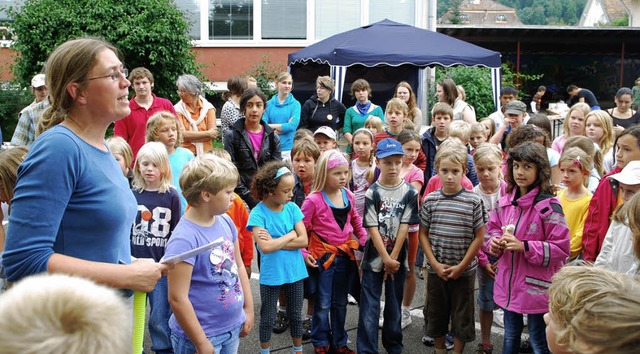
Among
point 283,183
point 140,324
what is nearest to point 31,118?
point 283,183

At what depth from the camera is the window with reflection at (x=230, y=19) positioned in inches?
739

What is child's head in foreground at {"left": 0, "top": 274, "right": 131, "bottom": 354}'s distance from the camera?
3.74 feet

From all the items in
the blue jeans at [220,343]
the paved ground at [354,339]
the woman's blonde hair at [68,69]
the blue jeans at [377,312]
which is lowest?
the paved ground at [354,339]

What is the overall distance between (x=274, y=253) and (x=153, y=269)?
7.66ft

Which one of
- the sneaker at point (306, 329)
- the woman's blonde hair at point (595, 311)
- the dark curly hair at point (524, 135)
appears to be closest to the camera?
the woman's blonde hair at point (595, 311)

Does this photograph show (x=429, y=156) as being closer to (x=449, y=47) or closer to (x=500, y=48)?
(x=449, y=47)

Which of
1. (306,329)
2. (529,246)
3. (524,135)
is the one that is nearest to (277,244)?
(306,329)

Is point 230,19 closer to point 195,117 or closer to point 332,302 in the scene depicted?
point 195,117

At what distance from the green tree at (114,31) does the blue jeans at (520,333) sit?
11.1 m

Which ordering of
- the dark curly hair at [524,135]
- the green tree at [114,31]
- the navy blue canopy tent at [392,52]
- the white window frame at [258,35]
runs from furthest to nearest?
the white window frame at [258,35] → the green tree at [114,31] → the navy blue canopy tent at [392,52] → the dark curly hair at [524,135]

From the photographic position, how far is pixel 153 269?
88.4 inches

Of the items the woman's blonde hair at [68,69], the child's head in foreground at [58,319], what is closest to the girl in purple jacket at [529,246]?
the woman's blonde hair at [68,69]

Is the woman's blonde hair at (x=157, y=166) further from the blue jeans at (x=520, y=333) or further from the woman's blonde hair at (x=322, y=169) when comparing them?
the blue jeans at (x=520, y=333)

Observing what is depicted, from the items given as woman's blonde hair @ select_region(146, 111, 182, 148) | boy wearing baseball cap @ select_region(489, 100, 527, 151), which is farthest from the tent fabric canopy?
woman's blonde hair @ select_region(146, 111, 182, 148)
